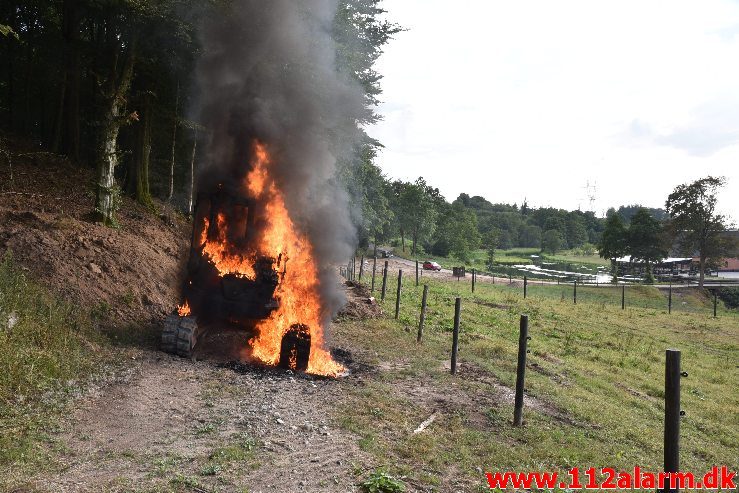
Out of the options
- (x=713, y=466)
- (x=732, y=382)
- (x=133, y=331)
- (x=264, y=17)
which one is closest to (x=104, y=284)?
(x=133, y=331)

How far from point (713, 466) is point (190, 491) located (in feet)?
29.1

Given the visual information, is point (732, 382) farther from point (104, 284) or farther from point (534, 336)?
point (104, 284)

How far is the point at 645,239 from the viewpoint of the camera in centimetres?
5609

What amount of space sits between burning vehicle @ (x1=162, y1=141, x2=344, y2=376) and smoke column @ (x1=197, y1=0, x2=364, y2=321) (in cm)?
42

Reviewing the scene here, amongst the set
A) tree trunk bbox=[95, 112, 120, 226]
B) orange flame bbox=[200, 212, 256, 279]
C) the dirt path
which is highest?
tree trunk bbox=[95, 112, 120, 226]

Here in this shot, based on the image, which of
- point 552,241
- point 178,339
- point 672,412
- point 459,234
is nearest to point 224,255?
point 178,339

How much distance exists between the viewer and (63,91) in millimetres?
18625

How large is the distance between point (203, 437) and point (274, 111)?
9.89 meters

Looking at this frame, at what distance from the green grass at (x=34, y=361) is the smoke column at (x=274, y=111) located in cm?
514

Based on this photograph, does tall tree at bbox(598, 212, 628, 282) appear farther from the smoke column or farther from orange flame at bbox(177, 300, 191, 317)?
orange flame at bbox(177, 300, 191, 317)

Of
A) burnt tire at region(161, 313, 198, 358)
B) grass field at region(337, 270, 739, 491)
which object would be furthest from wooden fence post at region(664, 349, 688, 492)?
burnt tire at region(161, 313, 198, 358)

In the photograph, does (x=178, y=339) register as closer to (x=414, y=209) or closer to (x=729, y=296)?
(x=729, y=296)

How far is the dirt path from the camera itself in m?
5.54

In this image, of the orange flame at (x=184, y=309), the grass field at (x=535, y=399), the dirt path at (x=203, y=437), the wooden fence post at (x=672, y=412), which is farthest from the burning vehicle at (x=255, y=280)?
the wooden fence post at (x=672, y=412)
